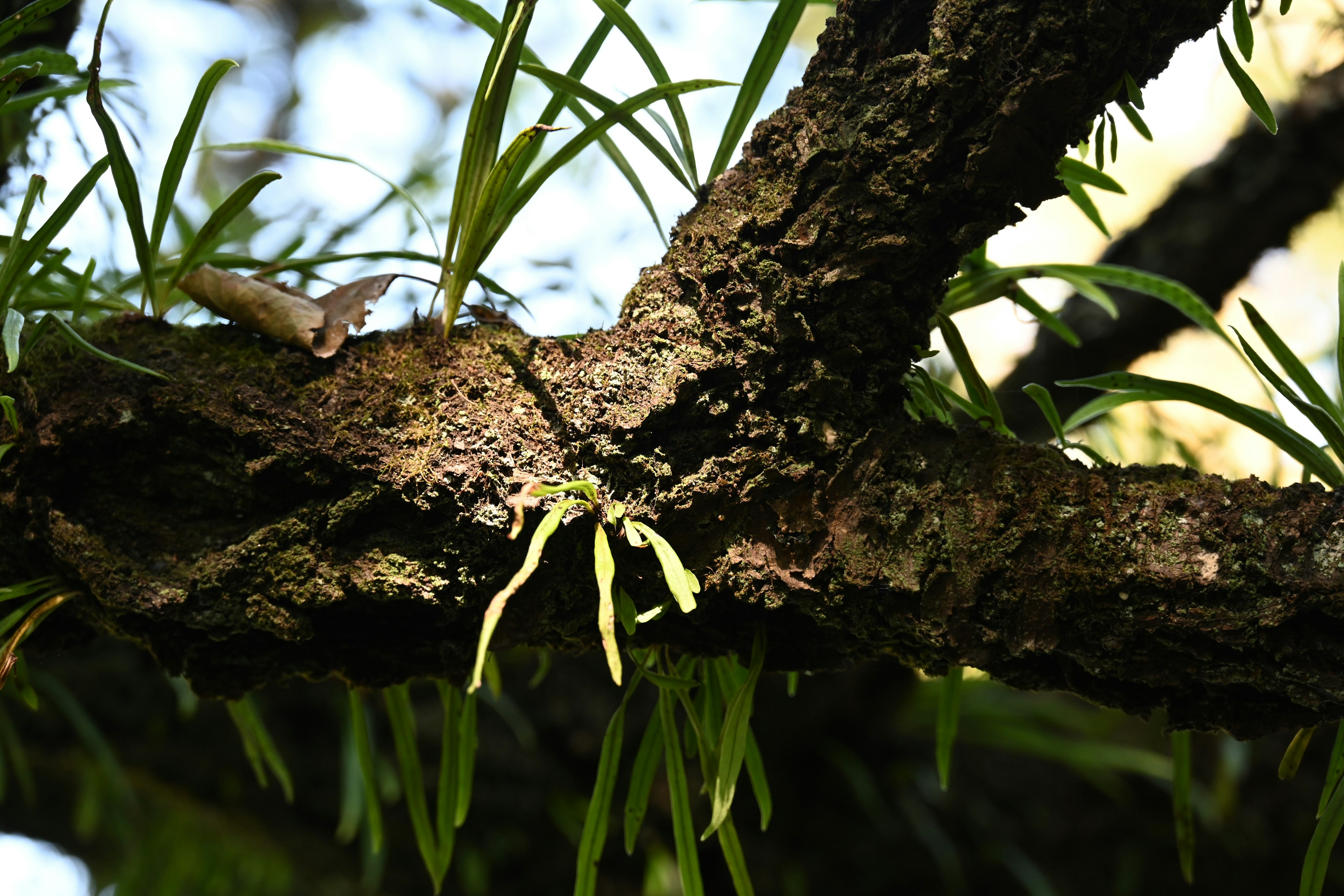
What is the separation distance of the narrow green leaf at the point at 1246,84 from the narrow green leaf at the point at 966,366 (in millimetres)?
227

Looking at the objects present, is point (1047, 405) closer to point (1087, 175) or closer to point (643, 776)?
point (1087, 175)

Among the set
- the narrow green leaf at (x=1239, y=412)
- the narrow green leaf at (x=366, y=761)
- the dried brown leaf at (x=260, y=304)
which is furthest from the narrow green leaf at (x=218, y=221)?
the narrow green leaf at (x=1239, y=412)

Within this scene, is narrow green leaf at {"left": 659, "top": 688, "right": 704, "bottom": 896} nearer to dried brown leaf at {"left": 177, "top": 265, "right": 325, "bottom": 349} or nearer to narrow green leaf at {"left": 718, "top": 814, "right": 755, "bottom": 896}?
narrow green leaf at {"left": 718, "top": 814, "right": 755, "bottom": 896}

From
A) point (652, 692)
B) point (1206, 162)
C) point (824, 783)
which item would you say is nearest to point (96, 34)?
point (652, 692)

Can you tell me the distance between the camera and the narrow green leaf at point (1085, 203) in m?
0.71

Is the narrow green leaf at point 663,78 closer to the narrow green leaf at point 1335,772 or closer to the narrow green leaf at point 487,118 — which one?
the narrow green leaf at point 487,118

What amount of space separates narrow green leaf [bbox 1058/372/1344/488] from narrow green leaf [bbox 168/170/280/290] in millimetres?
603

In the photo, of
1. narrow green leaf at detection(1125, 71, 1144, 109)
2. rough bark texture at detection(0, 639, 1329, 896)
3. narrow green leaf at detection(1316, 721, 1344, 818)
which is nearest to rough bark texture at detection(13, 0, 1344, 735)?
narrow green leaf at detection(1125, 71, 1144, 109)

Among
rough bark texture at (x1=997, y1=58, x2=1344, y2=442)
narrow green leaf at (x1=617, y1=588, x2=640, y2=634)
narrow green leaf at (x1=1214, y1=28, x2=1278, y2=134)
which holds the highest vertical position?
rough bark texture at (x1=997, y1=58, x2=1344, y2=442)

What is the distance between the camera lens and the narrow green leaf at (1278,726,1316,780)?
567mm

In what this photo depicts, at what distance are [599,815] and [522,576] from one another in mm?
307

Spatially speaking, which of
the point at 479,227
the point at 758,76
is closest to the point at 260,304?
the point at 479,227

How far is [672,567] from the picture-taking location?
465 millimetres

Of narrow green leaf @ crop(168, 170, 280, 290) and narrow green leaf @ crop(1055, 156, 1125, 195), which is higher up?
narrow green leaf @ crop(1055, 156, 1125, 195)
